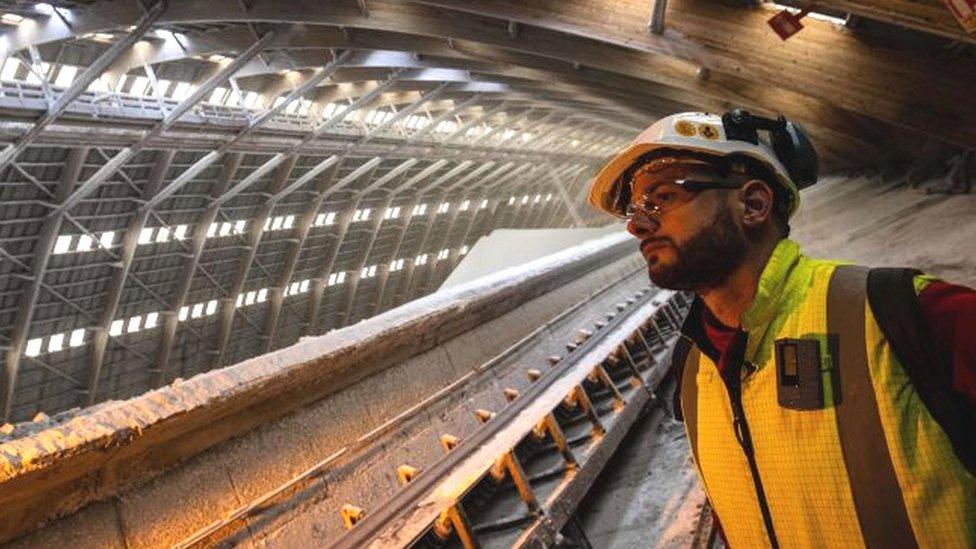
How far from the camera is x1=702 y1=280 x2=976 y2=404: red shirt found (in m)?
1.38

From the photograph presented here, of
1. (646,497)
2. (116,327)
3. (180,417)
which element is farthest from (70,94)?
(646,497)

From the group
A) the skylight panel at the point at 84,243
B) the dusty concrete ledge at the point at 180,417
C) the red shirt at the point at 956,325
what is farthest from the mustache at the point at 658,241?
the skylight panel at the point at 84,243

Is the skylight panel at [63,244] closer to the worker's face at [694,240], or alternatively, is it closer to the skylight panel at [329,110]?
the skylight panel at [329,110]

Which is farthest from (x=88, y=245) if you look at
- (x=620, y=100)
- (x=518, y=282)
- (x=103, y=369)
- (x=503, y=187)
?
(x=503, y=187)

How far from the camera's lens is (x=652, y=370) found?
700 cm

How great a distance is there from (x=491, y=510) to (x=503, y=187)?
37575 mm

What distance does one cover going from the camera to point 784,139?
6.67ft

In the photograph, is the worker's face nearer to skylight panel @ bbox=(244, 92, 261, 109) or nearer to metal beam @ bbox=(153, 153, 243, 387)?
skylight panel @ bbox=(244, 92, 261, 109)

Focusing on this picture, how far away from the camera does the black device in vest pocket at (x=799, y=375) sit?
5.22ft

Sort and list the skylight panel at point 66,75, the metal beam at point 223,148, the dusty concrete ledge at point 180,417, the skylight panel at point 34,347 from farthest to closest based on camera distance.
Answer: the skylight panel at point 34,347 → the metal beam at point 223,148 → the skylight panel at point 66,75 → the dusty concrete ledge at point 180,417

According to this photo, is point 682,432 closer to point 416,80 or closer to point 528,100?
point 416,80

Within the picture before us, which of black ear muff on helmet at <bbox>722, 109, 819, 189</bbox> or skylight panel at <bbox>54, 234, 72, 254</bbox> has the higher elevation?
skylight panel at <bbox>54, 234, 72, 254</bbox>

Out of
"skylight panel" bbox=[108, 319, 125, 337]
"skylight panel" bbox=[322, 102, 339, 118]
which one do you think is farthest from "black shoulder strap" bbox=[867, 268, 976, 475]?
"skylight panel" bbox=[108, 319, 125, 337]

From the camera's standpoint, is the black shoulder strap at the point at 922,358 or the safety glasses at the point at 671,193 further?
the safety glasses at the point at 671,193
